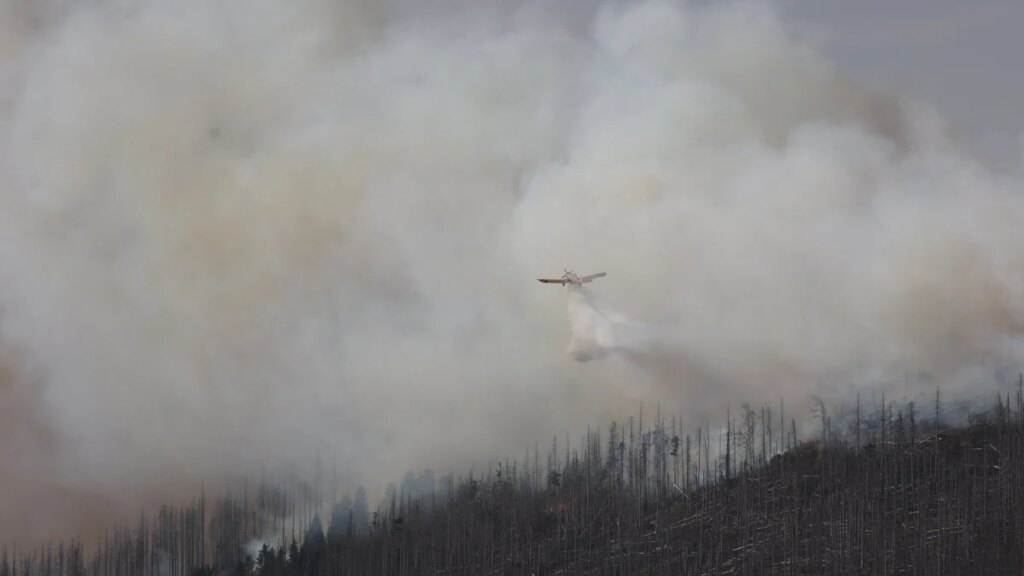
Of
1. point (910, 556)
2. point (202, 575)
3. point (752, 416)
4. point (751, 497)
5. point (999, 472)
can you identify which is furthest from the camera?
point (202, 575)

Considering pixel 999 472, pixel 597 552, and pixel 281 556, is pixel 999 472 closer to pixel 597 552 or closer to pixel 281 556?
pixel 597 552

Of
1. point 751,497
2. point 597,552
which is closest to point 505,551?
point 597,552

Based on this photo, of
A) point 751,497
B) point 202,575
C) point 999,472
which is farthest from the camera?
point 202,575

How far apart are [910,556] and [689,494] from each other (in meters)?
36.7

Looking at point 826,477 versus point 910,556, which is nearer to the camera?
point 910,556

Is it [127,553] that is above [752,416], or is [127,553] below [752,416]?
below

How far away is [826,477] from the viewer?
6122 inches

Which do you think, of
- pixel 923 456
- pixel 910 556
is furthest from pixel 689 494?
pixel 910 556

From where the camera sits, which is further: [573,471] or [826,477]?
[573,471]

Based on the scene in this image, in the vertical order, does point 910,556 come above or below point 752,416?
below

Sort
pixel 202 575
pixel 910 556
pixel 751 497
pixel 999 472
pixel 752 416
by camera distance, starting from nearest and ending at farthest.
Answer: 1. pixel 910 556
2. pixel 999 472
3. pixel 751 497
4. pixel 752 416
5. pixel 202 575

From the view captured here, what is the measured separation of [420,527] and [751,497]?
37.1 metres

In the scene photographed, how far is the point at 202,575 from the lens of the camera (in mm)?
186375

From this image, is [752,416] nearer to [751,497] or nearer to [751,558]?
[751,497]
